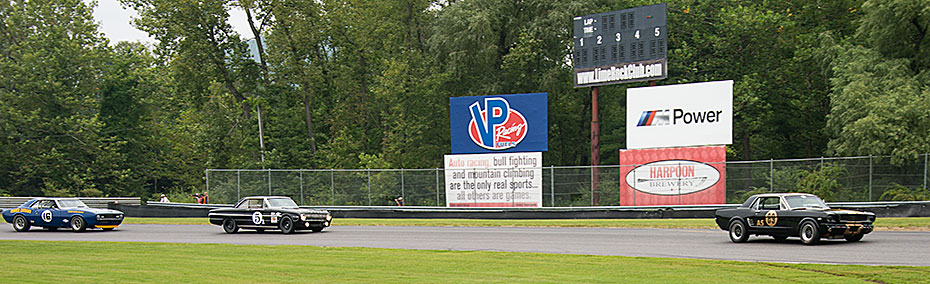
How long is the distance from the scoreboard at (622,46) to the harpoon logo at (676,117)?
64.4 inches

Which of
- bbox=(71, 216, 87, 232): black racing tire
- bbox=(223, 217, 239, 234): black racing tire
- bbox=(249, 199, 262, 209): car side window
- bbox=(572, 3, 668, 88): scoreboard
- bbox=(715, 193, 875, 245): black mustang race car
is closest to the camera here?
bbox=(715, 193, 875, 245): black mustang race car

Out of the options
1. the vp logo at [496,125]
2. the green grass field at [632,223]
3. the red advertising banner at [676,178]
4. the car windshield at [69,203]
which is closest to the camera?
the green grass field at [632,223]

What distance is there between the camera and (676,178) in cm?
3606

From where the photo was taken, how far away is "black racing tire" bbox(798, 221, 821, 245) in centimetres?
1897

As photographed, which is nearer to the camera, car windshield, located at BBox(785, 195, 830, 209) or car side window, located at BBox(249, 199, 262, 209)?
car windshield, located at BBox(785, 195, 830, 209)

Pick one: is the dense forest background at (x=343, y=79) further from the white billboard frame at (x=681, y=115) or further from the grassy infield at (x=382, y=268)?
the grassy infield at (x=382, y=268)

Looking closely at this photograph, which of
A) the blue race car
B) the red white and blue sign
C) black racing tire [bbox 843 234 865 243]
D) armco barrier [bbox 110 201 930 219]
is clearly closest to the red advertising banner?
armco barrier [bbox 110 201 930 219]

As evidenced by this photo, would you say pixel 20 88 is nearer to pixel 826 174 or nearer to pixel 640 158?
pixel 640 158

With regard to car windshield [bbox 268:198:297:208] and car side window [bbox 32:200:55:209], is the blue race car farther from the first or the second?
car windshield [bbox 268:198:297:208]

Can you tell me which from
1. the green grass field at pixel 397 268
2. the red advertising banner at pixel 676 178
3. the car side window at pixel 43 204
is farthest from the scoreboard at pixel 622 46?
the car side window at pixel 43 204

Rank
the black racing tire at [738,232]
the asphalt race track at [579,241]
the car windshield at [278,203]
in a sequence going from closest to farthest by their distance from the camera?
the asphalt race track at [579,241] → the black racing tire at [738,232] → the car windshield at [278,203]

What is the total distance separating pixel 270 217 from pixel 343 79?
35503 millimetres

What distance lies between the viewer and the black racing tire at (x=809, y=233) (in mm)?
18969

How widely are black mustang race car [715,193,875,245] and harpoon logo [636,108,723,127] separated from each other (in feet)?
51.6
